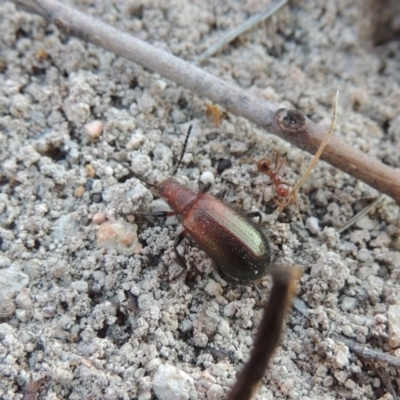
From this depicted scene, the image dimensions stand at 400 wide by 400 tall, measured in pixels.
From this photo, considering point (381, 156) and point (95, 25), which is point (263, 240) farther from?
point (95, 25)

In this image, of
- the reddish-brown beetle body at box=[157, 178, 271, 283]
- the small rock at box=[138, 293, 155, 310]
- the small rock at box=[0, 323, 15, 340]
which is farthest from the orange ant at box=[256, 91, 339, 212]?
the small rock at box=[0, 323, 15, 340]

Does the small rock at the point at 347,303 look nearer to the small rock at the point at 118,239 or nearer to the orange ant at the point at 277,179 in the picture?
the orange ant at the point at 277,179

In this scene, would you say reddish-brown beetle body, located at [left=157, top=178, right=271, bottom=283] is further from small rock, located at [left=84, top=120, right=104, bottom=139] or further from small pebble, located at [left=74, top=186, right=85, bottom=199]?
small rock, located at [left=84, top=120, right=104, bottom=139]

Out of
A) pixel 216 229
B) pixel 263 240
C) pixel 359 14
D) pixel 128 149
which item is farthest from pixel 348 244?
pixel 359 14

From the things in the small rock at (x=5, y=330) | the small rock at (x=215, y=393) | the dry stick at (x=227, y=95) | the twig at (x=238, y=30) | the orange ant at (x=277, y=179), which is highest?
the twig at (x=238, y=30)

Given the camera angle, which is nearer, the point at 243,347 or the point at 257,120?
the point at 243,347

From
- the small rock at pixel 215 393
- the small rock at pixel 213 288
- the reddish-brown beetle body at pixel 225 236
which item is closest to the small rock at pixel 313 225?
the reddish-brown beetle body at pixel 225 236

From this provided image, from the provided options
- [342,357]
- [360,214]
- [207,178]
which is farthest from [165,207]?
[342,357]
